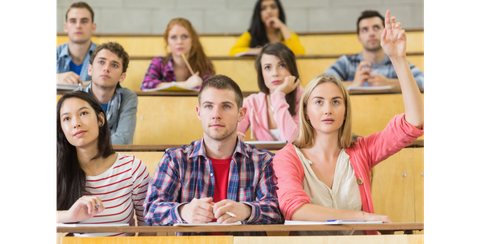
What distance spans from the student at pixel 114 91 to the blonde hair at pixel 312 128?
423mm

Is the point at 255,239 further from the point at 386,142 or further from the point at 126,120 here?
the point at 126,120

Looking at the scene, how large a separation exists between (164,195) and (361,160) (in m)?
0.36

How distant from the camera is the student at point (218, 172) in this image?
733 mm

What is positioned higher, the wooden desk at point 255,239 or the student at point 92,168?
the student at point 92,168

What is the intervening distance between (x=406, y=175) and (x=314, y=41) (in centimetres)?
111

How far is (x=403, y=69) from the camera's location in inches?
29.3

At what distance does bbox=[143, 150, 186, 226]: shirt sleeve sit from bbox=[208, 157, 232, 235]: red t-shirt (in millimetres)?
66

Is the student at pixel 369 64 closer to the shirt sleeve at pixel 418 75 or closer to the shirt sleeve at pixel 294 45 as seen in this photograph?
the shirt sleeve at pixel 418 75

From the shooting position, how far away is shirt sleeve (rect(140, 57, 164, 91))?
4.58 feet

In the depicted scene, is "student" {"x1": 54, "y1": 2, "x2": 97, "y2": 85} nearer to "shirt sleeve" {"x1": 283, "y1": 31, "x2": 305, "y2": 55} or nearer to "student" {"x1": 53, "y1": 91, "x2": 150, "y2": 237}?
Result: "student" {"x1": 53, "y1": 91, "x2": 150, "y2": 237}

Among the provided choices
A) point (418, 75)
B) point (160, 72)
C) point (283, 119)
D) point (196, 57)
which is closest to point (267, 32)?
point (196, 57)

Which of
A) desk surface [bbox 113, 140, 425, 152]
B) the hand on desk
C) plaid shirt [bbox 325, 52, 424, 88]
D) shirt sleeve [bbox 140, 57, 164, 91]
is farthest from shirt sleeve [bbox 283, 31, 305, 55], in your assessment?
the hand on desk

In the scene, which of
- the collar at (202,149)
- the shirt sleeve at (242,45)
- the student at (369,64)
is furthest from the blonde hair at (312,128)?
the shirt sleeve at (242,45)
